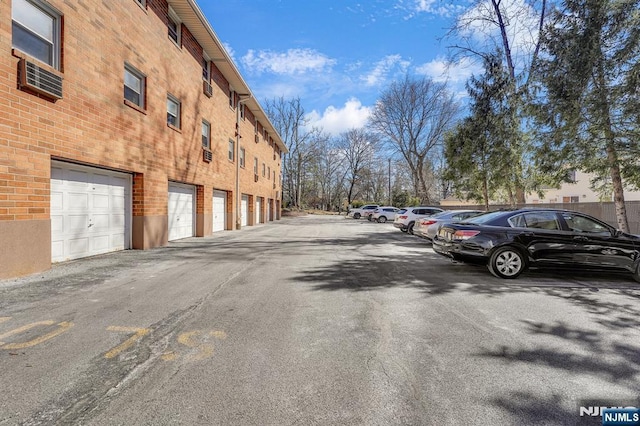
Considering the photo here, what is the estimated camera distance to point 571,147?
10.8 metres

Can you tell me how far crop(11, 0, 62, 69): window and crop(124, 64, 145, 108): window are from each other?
232cm

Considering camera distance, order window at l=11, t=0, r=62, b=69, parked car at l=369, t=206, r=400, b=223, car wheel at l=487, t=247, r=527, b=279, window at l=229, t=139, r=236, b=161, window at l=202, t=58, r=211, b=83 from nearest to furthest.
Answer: window at l=11, t=0, r=62, b=69
car wheel at l=487, t=247, r=527, b=279
window at l=202, t=58, r=211, b=83
window at l=229, t=139, r=236, b=161
parked car at l=369, t=206, r=400, b=223

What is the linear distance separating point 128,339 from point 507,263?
21.7ft

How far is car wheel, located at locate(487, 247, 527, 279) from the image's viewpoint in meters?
6.53

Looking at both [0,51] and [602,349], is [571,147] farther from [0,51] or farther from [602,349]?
[0,51]

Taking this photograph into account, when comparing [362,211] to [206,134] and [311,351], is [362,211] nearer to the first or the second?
[206,134]

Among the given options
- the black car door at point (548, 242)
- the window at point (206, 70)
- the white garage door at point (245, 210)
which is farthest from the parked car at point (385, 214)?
the black car door at point (548, 242)

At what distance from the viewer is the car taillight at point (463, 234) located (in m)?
6.68

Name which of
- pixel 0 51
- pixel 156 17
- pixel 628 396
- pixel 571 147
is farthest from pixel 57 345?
pixel 571 147

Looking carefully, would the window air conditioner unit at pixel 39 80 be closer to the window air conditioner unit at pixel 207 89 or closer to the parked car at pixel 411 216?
the window air conditioner unit at pixel 207 89

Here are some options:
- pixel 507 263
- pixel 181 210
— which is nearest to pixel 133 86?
pixel 181 210

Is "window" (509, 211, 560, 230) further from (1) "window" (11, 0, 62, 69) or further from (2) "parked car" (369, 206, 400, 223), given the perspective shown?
(2) "parked car" (369, 206, 400, 223)

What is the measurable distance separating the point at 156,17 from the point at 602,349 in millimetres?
13677

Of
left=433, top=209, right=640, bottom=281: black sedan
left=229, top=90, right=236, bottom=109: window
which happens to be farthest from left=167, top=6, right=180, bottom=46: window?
left=433, top=209, right=640, bottom=281: black sedan
